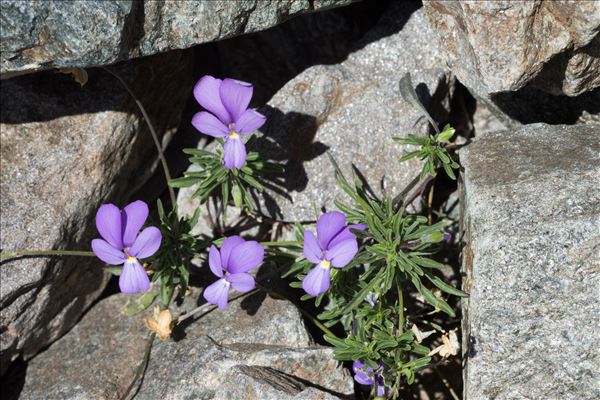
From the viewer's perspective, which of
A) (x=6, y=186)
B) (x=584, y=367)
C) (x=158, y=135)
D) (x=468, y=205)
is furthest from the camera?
(x=158, y=135)

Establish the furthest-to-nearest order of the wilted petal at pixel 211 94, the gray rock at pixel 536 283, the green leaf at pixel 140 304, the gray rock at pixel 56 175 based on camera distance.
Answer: the green leaf at pixel 140 304 < the gray rock at pixel 56 175 < the wilted petal at pixel 211 94 < the gray rock at pixel 536 283

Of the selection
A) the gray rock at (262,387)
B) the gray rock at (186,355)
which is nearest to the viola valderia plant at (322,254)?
the gray rock at (186,355)

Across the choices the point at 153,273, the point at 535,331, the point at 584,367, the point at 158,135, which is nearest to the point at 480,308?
the point at 535,331

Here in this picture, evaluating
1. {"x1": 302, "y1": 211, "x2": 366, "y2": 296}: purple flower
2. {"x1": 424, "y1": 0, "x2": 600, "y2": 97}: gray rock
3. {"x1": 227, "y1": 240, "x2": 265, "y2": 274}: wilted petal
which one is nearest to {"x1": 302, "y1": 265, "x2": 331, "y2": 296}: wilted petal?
{"x1": 302, "y1": 211, "x2": 366, "y2": 296}: purple flower

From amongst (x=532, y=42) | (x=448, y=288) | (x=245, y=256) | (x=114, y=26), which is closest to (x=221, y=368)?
(x=245, y=256)

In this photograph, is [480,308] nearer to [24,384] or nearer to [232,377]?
[232,377]

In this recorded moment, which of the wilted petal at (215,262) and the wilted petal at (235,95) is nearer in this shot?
the wilted petal at (235,95)

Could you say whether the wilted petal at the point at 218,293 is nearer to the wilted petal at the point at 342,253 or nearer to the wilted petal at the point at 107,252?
the wilted petal at the point at 107,252
